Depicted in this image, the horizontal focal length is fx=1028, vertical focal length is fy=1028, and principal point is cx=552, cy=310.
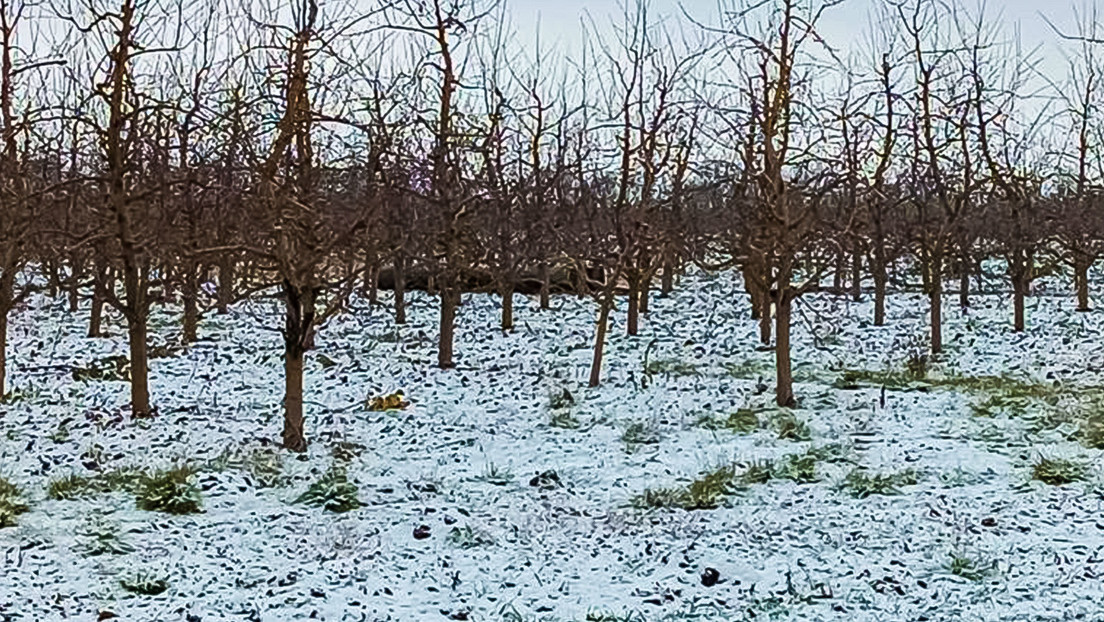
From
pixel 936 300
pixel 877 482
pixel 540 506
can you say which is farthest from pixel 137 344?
pixel 936 300

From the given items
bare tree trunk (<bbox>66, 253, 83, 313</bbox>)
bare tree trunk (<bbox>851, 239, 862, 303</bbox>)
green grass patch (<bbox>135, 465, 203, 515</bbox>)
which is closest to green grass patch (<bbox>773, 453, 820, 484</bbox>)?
green grass patch (<bbox>135, 465, 203, 515</bbox>)

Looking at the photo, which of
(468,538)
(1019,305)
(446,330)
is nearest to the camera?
(468,538)

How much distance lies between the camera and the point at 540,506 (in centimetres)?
730

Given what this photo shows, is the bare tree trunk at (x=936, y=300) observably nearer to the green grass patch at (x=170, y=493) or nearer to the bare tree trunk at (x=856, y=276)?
the bare tree trunk at (x=856, y=276)

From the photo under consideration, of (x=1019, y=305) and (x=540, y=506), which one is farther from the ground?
(x=1019, y=305)

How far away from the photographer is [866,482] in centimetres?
754

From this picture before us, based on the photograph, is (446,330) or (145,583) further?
(446,330)

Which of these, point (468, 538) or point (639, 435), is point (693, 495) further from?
point (639, 435)

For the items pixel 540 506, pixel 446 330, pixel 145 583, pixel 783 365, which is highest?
pixel 446 330

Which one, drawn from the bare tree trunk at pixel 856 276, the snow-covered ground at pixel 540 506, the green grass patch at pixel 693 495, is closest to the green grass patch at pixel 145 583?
the snow-covered ground at pixel 540 506

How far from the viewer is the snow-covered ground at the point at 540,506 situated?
5555 mm

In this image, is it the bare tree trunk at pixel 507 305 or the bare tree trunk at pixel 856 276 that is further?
the bare tree trunk at pixel 856 276

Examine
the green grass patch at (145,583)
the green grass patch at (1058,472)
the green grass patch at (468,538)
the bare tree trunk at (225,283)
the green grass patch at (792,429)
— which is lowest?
the green grass patch at (145,583)

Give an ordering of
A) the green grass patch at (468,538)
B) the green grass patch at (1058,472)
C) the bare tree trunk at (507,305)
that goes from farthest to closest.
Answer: the bare tree trunk at (507,305) < the green grass patch at (1058,472) < the green grass patch at (468,538)
